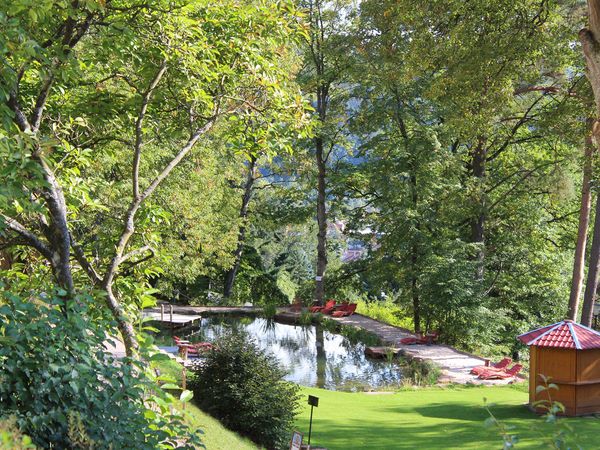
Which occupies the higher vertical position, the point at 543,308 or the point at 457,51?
the point at 457,51

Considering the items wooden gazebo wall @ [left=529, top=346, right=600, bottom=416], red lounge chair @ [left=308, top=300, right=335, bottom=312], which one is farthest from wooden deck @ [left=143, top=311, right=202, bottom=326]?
wooden gazebo wall @ [left=529, top=346, right=600, bottom=416]

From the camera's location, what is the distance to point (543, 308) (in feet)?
82.3

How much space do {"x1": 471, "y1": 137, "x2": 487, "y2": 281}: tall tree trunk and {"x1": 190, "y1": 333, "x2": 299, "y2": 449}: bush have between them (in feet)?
47.5

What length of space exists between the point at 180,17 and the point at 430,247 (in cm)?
1817

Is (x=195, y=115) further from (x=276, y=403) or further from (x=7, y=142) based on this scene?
(x=276, y=403)

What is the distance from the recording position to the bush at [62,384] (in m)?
3.59

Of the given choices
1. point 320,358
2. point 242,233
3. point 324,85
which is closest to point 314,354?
point 320,358

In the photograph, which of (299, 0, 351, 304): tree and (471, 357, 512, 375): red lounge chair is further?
(299, 0, 351, 304): tree

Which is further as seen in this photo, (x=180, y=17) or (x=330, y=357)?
(x=330, y=357)

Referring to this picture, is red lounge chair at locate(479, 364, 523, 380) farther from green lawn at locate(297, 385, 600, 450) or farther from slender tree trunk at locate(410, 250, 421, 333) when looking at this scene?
slender tree trunk at locate(410, 250, 421, 333)

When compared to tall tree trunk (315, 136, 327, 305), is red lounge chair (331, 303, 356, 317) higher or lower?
lower

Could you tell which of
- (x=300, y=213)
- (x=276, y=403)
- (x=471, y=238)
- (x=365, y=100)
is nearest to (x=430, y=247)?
(x=471, y=238)

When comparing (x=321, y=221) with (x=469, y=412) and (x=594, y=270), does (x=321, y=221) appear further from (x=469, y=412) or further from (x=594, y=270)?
(x=469, y=412)

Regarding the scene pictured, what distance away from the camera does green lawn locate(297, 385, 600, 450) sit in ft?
34.0
